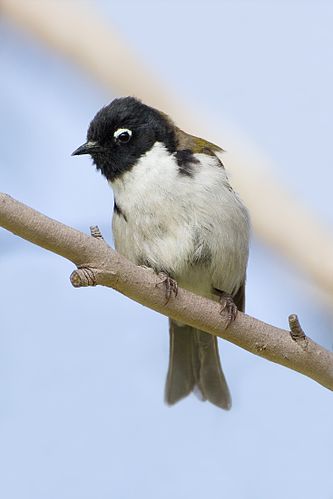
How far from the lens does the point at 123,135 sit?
4.98 meters

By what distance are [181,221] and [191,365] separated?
1322 millimetres

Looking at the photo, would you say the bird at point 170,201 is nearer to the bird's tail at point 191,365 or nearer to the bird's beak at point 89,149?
the bird's beak at point 89,149

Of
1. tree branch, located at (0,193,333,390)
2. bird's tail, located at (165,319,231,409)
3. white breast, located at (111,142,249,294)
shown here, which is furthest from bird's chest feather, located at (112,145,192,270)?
bird's tail, located at (165,319,231,409)

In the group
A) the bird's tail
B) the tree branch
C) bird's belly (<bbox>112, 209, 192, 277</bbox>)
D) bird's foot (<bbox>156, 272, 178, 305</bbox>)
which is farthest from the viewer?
the bird's tail

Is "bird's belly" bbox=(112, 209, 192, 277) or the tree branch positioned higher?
"bird's belly" bbox=(112, 209, 192, 277)

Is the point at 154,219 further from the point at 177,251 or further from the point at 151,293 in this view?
the point at 151,293

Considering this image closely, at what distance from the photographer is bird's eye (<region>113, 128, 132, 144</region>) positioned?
16.3ft

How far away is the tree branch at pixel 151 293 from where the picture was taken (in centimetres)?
318

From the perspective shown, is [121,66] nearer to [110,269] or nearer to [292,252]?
[292,252]

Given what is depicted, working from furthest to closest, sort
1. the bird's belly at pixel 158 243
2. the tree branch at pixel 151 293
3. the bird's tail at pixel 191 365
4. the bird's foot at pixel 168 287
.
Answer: the bird's tail at pixel 191 365
the bird's belly at pixel 158 243
the bird's foot at pixel 168 287
the tree branch at pixel 151 293

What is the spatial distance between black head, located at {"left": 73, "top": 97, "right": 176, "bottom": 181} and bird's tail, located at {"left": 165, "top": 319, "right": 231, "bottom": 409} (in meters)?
1.20

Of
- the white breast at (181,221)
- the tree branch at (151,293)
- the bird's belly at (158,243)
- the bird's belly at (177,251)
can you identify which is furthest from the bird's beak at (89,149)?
the tree branch at (151,293)

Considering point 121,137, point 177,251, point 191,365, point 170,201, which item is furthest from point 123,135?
point 191,365

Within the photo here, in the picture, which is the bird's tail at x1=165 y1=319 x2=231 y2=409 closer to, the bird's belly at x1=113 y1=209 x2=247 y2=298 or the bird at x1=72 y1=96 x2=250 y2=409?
the bird at x1=72 y1=96 x2=250 y2=409
